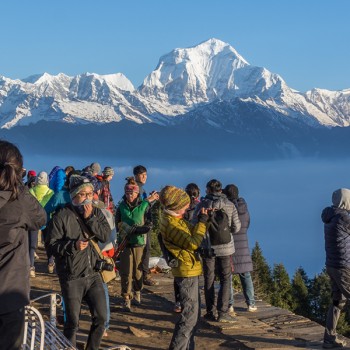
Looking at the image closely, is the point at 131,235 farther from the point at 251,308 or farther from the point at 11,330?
the point at 11,330

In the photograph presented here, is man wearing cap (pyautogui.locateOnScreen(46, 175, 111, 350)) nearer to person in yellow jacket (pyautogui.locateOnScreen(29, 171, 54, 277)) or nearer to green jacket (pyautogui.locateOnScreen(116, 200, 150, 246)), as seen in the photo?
green jacket (pyautogui.locateOnScreen(116, 200, 150, 246))

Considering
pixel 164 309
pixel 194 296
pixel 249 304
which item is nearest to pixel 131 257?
pixel 164 309

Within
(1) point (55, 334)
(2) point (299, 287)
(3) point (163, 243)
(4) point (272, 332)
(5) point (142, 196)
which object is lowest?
(2) point (299, 287)

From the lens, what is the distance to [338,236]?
21.6ft

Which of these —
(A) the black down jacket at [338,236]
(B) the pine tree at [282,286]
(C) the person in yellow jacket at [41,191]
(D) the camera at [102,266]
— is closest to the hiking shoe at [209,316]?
(A) the black down jacket at [338,236]

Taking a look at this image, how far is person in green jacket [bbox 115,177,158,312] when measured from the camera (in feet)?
26.4

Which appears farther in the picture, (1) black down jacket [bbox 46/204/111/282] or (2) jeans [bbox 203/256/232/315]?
(2) jeans [bbox 203/256/232/315]

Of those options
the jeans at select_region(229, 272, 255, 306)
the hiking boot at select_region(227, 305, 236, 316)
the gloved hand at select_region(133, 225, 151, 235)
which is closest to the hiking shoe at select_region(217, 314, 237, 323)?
the hiking boot at select_region(227, 305, 236, 316)

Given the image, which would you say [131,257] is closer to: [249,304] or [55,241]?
[249,304]

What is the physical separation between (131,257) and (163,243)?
7.22ft

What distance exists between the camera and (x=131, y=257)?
8133mm

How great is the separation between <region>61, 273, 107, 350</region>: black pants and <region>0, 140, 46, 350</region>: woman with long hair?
4.66 feet

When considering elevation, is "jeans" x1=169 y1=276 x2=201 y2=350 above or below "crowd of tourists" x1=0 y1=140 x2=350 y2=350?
below

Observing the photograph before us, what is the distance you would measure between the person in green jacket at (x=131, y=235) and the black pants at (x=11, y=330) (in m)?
4.15
